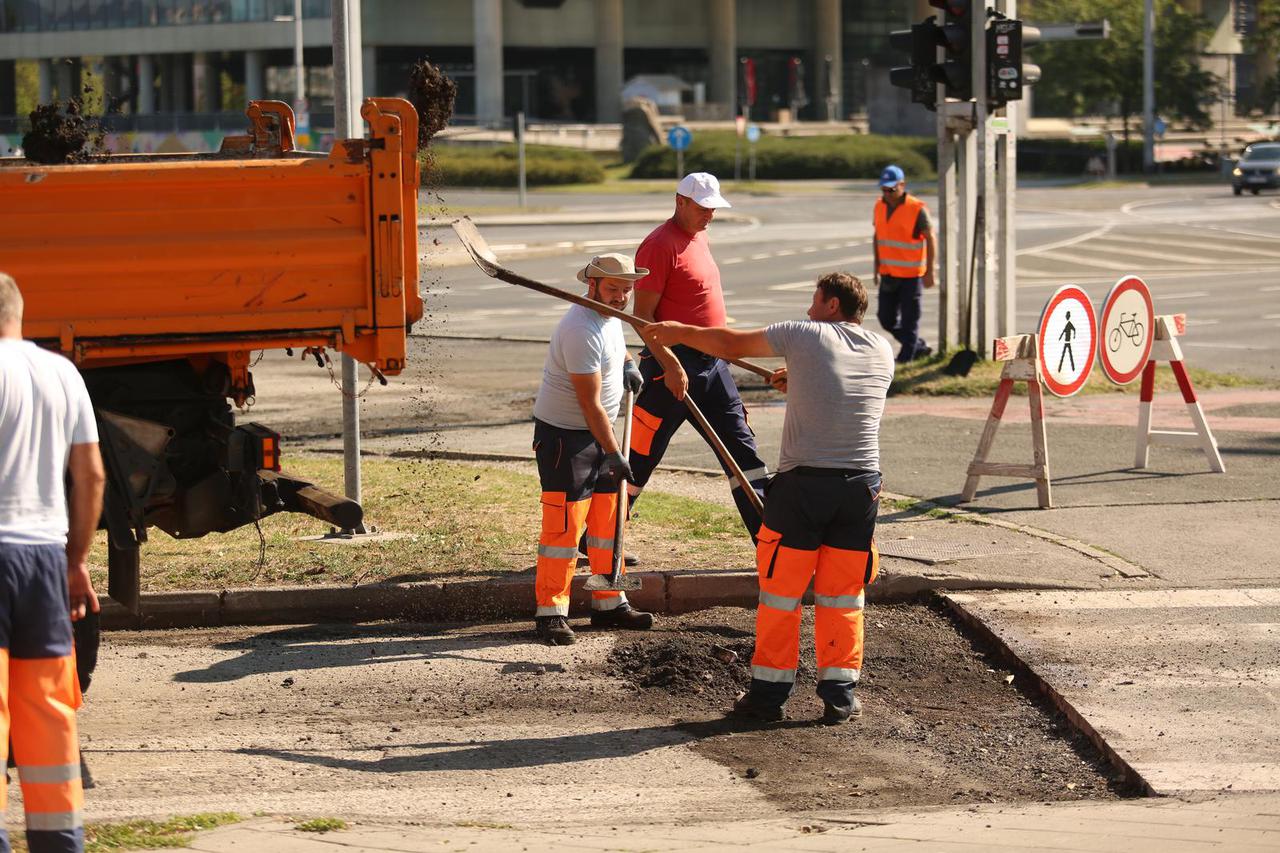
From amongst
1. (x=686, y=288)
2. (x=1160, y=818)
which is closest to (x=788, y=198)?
(x=686, y=288)

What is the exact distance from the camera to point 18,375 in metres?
5.02

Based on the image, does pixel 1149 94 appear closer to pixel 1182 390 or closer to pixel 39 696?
pixel 1182 390

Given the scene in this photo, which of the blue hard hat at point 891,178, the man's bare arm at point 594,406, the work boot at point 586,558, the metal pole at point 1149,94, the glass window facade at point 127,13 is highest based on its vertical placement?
the glass window facade at point 127,13

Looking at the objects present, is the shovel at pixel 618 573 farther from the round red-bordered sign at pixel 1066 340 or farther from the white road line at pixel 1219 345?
the white road line at pixel 1219 345

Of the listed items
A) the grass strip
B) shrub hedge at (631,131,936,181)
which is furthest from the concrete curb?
shrub hedge at (631,131,936,181)

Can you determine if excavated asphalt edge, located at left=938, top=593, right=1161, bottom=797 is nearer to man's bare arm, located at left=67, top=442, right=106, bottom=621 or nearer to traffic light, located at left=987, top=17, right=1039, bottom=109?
man's bare arm, located at left=67, top=442, right=106, bottom=621

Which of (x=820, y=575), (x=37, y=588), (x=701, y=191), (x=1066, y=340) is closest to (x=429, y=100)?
(x=701, y=191)

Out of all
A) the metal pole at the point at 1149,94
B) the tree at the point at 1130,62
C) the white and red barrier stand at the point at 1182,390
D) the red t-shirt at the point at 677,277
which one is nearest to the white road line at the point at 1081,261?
the white and red barrier stand at the point at 1182,390

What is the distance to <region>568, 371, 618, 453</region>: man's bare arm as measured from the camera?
8.10 m

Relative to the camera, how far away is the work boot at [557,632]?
323 inches

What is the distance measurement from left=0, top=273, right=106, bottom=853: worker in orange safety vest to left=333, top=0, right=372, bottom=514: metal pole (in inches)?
182

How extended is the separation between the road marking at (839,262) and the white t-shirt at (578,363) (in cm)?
2182

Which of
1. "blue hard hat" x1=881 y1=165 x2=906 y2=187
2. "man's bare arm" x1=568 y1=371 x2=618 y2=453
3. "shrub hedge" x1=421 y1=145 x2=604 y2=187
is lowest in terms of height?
"man's bare arm" x1=568 y1=371 x2=618 y2=453

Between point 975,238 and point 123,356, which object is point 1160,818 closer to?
point 123,356
